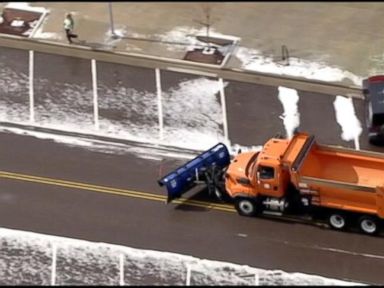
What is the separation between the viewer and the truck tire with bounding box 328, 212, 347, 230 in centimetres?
2964

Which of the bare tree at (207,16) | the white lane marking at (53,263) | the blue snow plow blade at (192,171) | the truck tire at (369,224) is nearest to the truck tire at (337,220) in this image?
the truck tire at (369,224)

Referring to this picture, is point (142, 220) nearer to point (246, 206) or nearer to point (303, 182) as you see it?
point (246, 206)

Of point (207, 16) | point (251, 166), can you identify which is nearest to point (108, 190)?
point (251, 166)

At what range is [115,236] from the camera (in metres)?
30.1

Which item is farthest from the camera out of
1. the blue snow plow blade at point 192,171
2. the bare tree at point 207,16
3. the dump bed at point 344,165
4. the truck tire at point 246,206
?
the bare tree at point 207,16

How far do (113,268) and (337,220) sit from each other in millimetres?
5927

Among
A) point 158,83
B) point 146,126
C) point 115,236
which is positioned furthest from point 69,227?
point 158,83

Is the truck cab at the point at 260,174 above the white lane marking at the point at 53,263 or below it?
above

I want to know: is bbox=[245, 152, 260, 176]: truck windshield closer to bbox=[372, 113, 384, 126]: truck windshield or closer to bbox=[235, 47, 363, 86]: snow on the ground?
bbox=[372, 113, 384, 126]: truck windshield

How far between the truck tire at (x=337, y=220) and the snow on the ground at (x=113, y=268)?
1833mm

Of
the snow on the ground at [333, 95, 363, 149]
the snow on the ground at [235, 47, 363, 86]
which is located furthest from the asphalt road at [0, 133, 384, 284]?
the snow on the ground at [235, 47, 363, 86]

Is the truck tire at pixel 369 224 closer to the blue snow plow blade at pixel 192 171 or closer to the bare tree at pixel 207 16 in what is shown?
the blue snow plow blade at pixel 192 171

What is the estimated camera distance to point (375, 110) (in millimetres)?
33281

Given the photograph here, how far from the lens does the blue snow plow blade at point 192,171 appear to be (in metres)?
31.1
